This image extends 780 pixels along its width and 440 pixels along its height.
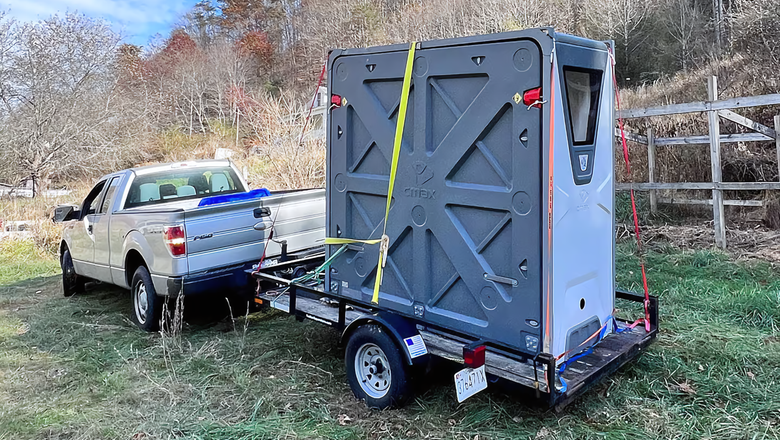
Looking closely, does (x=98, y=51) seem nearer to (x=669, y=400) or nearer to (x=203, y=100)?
(x=203, y=100)

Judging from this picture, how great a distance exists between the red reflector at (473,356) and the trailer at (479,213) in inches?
0.4

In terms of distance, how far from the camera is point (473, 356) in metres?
3.59

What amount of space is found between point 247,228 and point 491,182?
342 centimetres

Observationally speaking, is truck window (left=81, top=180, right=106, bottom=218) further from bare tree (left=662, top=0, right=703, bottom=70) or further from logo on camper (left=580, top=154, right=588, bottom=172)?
bare tree (left=662, top=0, right=703, bottom=70)

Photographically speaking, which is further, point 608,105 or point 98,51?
Answer: point 98,51

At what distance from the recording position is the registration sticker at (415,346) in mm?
4000

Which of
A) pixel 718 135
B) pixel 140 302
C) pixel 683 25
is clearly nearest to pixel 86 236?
pixel 140 302

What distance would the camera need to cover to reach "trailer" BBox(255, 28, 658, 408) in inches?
143

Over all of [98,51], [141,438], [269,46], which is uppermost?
[269,46]

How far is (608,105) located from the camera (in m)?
4.24

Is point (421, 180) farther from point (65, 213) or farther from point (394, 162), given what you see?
point (65, 213)

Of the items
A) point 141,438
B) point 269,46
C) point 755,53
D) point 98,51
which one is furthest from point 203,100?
point 141,438

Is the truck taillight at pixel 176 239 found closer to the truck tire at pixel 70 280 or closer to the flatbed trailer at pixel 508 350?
the flatbed trailer at pixel 508 350

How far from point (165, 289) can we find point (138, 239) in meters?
0.81
